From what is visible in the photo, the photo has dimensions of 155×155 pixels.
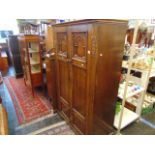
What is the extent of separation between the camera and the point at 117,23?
1181 millimetres

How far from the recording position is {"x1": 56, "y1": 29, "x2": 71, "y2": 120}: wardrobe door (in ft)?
5.23

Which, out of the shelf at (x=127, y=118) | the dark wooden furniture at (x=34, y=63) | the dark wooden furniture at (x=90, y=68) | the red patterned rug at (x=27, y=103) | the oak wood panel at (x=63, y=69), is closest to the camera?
the dark wooden furniture at (x=90, y=68)

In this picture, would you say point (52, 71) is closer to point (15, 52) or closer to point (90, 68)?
point (90, 68)

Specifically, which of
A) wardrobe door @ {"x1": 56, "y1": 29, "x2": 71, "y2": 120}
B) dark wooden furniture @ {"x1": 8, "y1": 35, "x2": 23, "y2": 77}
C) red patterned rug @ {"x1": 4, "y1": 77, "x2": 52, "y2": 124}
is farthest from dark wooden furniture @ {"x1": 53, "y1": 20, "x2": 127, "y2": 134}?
dark wooden furniture @ {"x1": 8, "y1": 35, "x2": 23, "y2": 77}

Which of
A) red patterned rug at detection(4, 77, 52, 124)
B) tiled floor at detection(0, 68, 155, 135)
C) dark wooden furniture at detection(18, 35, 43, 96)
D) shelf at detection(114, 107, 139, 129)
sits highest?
dark wooden furniture at detection(18, 35, 43, 96)

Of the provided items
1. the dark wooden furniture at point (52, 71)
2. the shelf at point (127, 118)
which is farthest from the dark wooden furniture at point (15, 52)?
the shelf at point (127, 118)

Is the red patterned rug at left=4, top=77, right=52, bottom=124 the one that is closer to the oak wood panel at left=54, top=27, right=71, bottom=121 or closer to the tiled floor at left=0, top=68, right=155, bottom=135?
the tiled floor at left=0, top=68, right=155, bottom=135

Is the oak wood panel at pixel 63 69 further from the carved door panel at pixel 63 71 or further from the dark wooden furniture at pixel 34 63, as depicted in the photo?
the dark wooden furniture at pixel 34 63

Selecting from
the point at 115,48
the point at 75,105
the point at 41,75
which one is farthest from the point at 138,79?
the point at 41,75

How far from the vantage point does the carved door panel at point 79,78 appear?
1275 millimetres

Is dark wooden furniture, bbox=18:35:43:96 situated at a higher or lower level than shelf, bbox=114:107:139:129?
higher

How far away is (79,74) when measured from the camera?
1414mm
